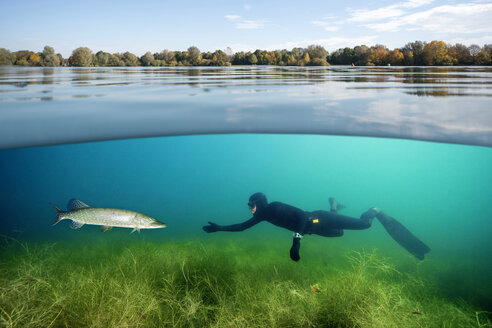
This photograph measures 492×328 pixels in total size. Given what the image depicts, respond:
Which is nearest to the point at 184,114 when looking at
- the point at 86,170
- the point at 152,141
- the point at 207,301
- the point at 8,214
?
the point at 152,141

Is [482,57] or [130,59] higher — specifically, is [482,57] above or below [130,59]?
below

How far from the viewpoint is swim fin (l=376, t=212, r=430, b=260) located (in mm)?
6802

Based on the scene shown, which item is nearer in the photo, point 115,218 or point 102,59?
point 115,218

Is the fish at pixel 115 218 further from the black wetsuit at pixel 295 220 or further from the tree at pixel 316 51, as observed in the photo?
the tree at pixel 316 51

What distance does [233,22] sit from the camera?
9.21 meters

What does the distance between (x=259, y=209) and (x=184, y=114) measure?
362 centimetres

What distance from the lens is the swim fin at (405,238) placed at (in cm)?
680

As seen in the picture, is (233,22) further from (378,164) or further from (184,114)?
(378,164)

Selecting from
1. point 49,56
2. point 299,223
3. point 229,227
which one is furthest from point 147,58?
point 299,223

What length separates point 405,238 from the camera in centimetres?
721

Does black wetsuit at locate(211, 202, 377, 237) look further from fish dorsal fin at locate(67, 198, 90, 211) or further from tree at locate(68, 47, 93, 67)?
tree at locate(68, 47, 93, 67)

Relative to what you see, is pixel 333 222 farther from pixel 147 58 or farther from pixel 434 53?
pixel 147 58

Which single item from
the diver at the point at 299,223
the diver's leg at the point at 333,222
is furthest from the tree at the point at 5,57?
the diver's leg at the point at 333,222

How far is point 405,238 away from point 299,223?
341 cm
